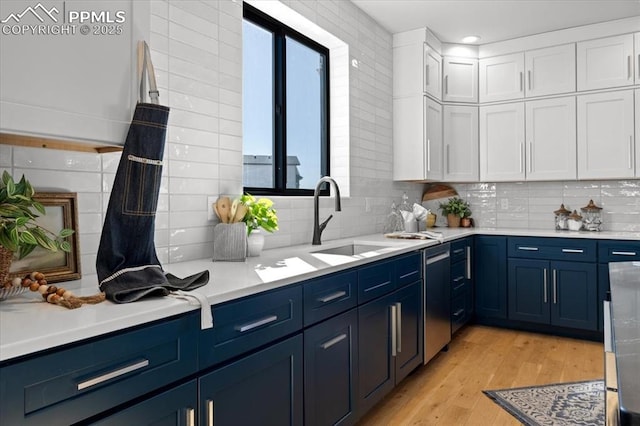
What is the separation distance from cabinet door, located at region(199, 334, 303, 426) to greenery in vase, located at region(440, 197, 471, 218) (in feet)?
10.8

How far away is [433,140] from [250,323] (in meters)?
3.17

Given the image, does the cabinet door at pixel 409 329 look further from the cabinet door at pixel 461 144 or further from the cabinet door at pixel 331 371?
the cabinet door at pixel 461 144

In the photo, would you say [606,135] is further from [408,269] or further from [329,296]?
[329,296]

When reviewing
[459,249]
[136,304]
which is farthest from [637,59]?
[136,304]

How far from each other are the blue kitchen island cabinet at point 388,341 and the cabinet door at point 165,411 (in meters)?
1.11

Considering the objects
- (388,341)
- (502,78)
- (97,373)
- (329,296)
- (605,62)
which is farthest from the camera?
(502,78)

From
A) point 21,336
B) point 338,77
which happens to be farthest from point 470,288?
point 21,336

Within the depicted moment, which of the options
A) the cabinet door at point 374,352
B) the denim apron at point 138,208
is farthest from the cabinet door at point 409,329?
the denim apron at point 138,208

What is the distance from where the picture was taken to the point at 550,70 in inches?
166

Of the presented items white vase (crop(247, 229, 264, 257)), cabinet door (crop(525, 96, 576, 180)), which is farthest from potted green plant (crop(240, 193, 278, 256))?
cabinet door (crop(525, 96, 576, 180))

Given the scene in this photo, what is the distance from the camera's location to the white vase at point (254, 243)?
231 cm

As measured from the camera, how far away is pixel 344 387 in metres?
2.14

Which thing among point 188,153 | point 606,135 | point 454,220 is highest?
point 606,135

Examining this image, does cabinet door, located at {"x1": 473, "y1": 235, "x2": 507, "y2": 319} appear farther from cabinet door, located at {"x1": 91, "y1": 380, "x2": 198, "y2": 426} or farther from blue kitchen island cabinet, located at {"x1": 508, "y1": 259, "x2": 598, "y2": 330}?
cabinet door, located at {"x1": 91, "y1": 380, "x2": 198, "y2": 426}
